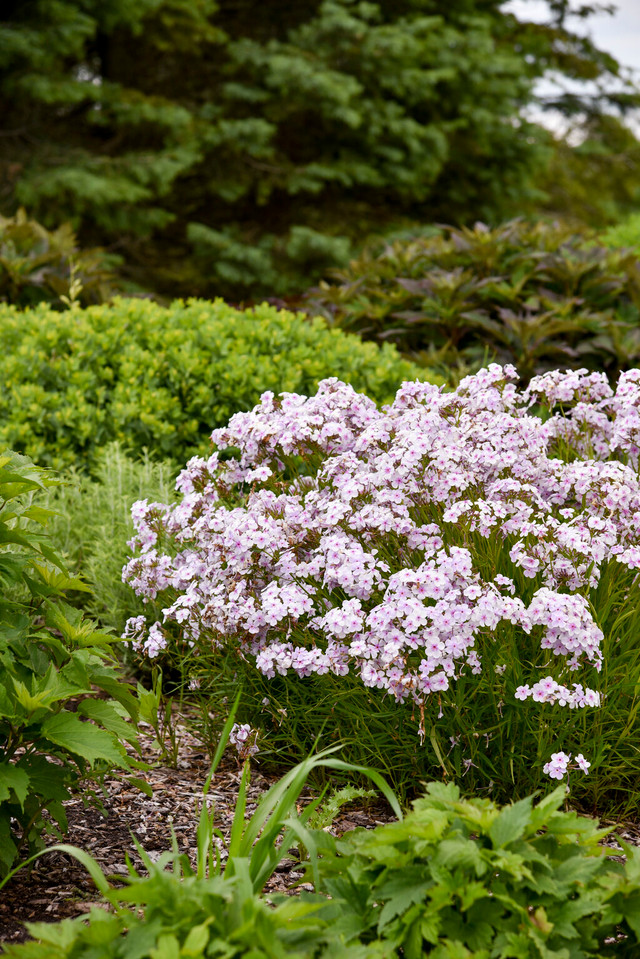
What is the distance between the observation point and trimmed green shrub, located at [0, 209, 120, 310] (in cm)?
650

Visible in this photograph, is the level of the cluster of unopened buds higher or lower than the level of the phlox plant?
lower

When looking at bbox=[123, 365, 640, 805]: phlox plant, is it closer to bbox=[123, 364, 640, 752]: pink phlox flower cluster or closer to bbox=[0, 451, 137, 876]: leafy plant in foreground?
bbox=[123, 364, 640, 752]: pink phlox flower cluster

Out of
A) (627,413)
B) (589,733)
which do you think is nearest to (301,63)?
(627,413)

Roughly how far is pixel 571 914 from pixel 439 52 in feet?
44.4

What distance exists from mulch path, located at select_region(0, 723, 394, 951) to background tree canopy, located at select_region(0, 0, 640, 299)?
378 inches

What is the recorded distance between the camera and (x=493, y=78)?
45.7ft

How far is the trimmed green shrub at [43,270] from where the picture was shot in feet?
21.3

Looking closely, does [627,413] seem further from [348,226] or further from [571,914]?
[348,226]

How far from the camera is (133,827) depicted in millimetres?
2666

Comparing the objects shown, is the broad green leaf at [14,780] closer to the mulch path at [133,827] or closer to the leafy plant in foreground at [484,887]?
the mulch path at [133,827]

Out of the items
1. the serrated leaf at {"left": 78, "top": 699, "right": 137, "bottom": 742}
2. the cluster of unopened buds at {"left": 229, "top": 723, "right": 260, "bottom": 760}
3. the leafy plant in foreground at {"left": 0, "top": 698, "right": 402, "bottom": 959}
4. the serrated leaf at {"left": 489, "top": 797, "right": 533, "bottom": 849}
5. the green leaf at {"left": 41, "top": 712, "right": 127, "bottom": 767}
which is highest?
the serrated leaf at {"left": 489, "top": 797, "right": 533, "bottom": 849}

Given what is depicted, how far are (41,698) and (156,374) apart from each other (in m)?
3.21

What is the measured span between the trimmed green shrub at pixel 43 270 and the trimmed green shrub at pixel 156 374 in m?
1.28

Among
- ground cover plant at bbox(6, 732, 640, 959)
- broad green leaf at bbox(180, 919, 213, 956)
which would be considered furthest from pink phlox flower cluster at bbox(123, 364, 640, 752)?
broad green leaf at bbox(180, 919, 213, 956)
